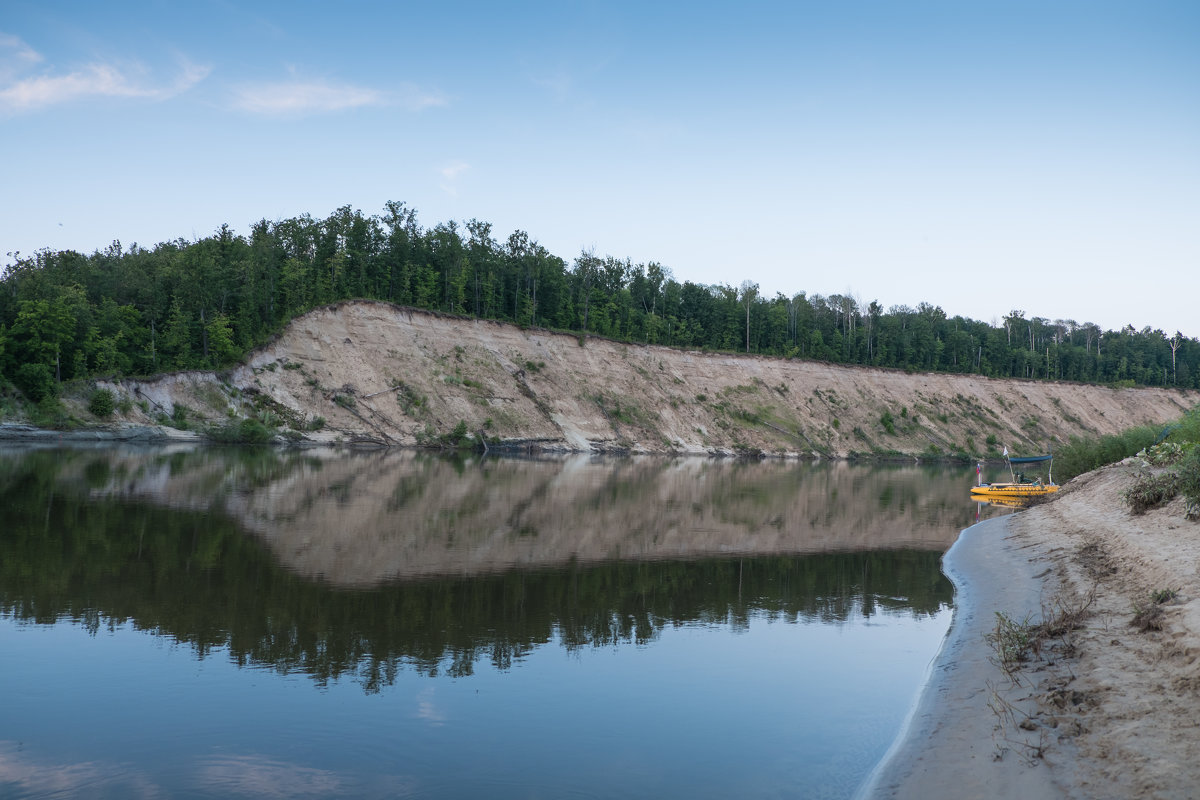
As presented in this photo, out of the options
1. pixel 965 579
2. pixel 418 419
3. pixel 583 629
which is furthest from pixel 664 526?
pixel 418 419

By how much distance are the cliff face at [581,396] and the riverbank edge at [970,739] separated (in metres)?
62.0

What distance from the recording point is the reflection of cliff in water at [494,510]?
2011 centimetres

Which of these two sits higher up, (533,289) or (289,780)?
(533,289)

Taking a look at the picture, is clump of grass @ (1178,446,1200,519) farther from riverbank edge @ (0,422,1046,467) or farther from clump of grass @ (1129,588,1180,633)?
riverbank edge @ (0,422,1046,467)

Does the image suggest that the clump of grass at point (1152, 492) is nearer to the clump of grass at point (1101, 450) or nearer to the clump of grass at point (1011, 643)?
the clump of grass at point (1011, 643)

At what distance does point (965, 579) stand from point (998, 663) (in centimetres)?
884

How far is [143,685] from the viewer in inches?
393

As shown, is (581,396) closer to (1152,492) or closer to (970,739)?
(1152,492)

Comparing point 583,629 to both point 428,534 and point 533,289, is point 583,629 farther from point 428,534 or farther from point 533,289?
point 533,289

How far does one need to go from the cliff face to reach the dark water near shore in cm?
4292

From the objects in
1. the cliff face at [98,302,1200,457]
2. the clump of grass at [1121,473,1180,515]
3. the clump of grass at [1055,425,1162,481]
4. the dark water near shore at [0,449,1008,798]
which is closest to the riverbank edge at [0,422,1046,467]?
the cliff face at [98,302,1200,457]

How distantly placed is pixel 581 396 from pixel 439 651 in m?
73.2

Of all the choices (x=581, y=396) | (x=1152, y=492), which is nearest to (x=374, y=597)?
(x=1152, y=492)

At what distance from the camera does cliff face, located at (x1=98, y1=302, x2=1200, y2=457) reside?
70.0 m
